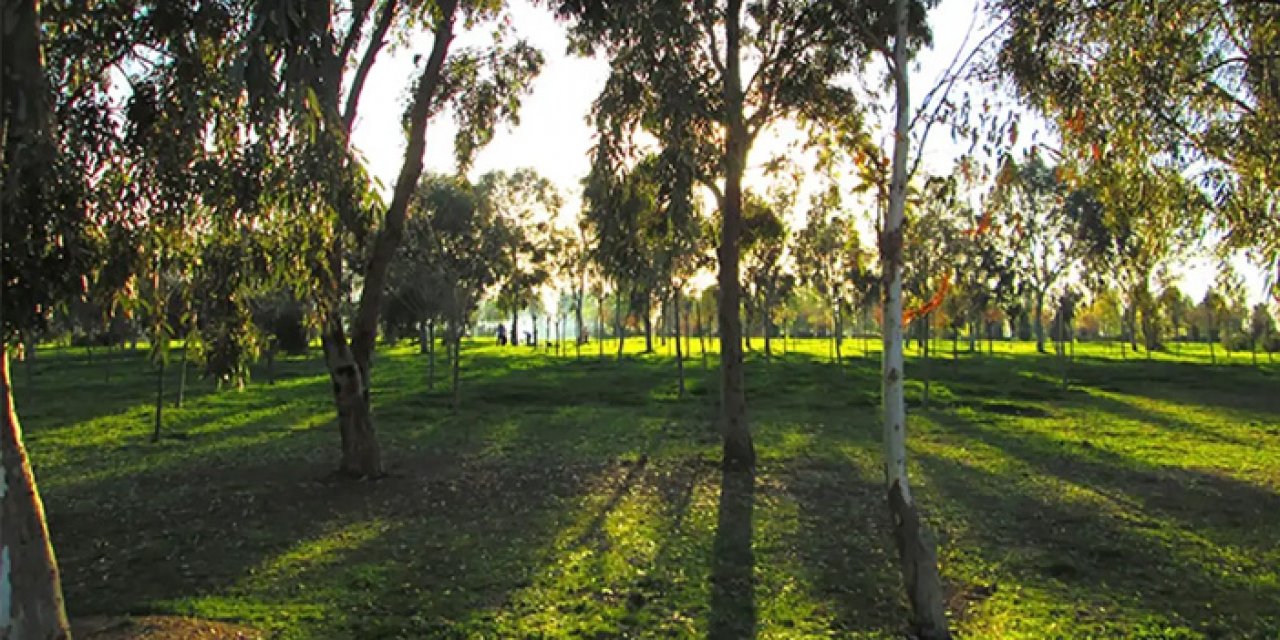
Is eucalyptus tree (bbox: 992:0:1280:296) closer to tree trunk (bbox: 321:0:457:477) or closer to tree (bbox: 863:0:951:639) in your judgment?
tree (bbox: 863:0:951:639)

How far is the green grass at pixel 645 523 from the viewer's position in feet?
30.0

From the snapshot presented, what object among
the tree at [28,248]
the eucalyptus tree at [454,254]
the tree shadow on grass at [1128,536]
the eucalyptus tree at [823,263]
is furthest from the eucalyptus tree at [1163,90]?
the eucalyptus tree at [823,263]

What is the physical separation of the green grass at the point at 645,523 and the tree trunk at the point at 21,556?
2022mm

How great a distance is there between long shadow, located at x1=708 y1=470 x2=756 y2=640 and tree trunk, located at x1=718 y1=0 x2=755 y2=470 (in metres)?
1.38

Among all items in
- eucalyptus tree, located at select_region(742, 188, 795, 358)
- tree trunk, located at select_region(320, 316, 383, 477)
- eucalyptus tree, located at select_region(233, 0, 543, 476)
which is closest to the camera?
eucalyptus tree, located at select_region(233, 0, 543, 476)

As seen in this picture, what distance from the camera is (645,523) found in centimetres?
1348

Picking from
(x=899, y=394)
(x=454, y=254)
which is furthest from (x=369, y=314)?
(x=454, y=254)

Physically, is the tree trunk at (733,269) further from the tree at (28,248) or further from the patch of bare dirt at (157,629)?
the tree at (28,248)

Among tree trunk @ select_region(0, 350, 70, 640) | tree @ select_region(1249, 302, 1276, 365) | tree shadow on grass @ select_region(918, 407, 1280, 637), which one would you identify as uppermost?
tree @ select_region(1249, 302, 1276, 365)

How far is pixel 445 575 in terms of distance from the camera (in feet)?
34.1

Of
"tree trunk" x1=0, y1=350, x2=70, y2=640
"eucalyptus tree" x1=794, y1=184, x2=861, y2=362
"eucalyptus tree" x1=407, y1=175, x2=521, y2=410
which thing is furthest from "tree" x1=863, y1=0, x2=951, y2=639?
"eucalyptus tree" x1=794, y1=184, x2=861, y2=362

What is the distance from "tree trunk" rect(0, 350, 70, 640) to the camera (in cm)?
637

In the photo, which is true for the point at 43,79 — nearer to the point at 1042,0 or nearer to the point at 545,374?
the point at 1042,0

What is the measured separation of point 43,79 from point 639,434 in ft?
64.2
